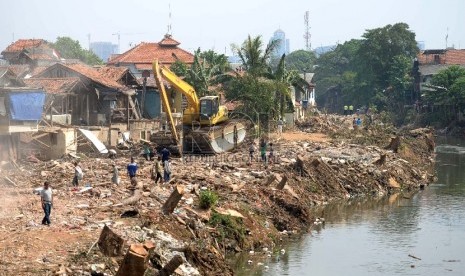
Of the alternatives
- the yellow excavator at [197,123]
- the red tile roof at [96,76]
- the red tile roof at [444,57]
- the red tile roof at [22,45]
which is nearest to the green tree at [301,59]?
the red tile roof at [444,57]

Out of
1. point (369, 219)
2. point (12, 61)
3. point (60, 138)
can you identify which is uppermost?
point (12, 61)

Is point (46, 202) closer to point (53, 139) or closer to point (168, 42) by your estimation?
point (53, 139)

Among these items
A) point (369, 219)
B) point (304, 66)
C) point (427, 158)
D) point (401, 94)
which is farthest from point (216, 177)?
point (304, 66)

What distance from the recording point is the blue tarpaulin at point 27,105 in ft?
106

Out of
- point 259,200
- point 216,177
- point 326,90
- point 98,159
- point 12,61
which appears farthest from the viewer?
point 326,90

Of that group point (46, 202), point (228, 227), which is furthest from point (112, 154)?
point (46, 202)

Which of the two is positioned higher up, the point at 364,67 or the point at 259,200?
the point at 364,67

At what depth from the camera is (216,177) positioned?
96.4ft

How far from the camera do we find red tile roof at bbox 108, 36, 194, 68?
65.1m

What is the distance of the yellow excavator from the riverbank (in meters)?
1.00

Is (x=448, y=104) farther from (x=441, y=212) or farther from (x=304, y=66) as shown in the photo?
(x=304, y=66)

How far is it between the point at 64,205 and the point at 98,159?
12129 millimetres

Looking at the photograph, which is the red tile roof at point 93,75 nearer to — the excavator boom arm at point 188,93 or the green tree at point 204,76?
the green tree at point 204,76

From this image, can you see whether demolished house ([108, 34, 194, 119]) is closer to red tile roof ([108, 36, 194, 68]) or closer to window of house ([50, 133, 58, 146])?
red tile roof ([108, 36, 194, 68])
